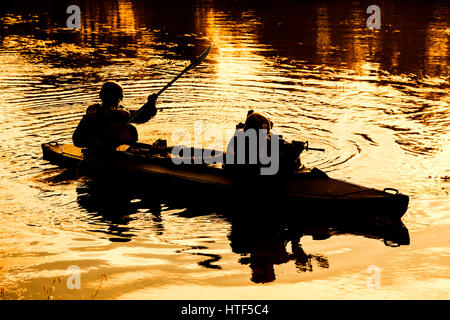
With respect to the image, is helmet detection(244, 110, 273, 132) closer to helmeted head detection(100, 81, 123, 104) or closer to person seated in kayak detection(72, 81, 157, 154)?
person seated in kayak detection(72, 81, 157, 154)

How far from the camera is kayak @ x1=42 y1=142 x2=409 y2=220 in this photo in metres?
8.09

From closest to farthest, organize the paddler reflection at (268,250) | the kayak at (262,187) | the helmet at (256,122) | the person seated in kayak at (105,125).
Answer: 1. the paddler reflection at (268,250)
2. the kayak at (262,187)
3. the helmet at (256,122)
4. the person seated in kayak at (105,125)

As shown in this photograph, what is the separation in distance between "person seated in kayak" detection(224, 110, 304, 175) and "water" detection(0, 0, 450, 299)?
2.53ft

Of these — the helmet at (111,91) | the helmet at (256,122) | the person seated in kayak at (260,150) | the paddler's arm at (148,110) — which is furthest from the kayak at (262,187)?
the helmet at (111,91)

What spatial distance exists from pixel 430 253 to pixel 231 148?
2.92m

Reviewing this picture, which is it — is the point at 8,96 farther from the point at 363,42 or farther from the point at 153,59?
the point at 363,42

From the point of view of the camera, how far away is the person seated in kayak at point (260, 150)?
8367 millimetres

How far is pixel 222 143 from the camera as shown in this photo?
11992 millimetres

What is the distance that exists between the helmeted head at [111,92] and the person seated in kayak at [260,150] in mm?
2362

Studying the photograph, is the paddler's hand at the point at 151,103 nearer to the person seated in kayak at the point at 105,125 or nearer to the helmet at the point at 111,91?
the person seated in kayak at the point at 105,125

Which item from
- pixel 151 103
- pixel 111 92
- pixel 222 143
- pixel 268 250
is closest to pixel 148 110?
pixel 151 103

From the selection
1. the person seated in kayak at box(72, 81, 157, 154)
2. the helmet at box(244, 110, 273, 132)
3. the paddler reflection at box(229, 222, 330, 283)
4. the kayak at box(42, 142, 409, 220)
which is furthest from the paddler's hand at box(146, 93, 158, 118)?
the paddler reflection at box(229, 222, 330, 283)

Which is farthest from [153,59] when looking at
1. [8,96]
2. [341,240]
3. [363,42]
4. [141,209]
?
[341,240]
